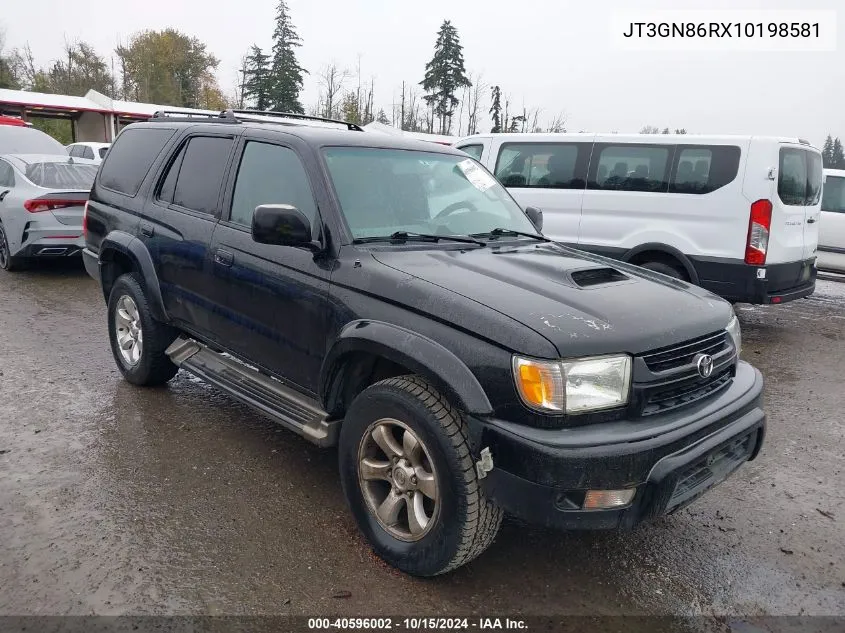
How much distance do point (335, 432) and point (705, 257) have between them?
546 centimetres

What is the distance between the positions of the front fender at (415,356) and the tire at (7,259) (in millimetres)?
7833

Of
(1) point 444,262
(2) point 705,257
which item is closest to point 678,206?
(2) point 705,257

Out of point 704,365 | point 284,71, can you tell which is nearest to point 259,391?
point 704,365

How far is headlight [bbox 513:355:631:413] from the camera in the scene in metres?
2.42

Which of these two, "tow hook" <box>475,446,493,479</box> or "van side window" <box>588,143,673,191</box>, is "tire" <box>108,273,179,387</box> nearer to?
"tow hook" <box>475,446,493,479</box>

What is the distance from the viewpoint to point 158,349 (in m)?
4.73

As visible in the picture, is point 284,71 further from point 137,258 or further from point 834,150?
point 834,150

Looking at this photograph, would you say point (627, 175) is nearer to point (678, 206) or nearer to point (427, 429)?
point (678, 206)

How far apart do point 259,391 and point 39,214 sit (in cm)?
659

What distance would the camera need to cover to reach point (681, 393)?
2.77 m

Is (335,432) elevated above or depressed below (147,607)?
above

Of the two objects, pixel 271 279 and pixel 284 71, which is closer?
pixel 271 279

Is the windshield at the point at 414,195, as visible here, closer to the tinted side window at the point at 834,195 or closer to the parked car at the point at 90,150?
the tinted side window at the point at 834,195

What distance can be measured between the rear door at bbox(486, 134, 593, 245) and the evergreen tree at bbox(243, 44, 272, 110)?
5403 centimetres
